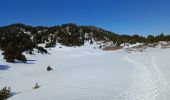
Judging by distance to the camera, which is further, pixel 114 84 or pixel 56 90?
pixel 114 84

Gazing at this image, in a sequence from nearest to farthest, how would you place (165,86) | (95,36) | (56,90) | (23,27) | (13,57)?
(165,86) → (56,90) → (13,57) → (95,36) → (23,27)

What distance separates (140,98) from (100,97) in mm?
1954

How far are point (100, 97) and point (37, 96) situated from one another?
11.0 ft

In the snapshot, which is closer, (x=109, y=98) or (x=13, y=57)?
(x=109, y=98)

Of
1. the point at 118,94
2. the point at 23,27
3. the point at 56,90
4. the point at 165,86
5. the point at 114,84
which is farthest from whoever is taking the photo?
the point at 23,27

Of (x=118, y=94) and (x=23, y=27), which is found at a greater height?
(x=23, y=27)

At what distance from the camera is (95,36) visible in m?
143

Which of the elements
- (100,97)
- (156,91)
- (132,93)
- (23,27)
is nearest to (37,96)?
(100,97)

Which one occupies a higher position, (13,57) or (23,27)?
(23,27)

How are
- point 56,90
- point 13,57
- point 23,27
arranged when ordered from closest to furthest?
point 56,90, point 13,57, point 23,27

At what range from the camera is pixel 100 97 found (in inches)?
478

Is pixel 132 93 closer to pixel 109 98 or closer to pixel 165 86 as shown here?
pixel 109 98

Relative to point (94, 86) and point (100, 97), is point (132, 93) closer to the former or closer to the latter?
point (100, 97)

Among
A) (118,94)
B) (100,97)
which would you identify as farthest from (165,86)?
(100,97)
